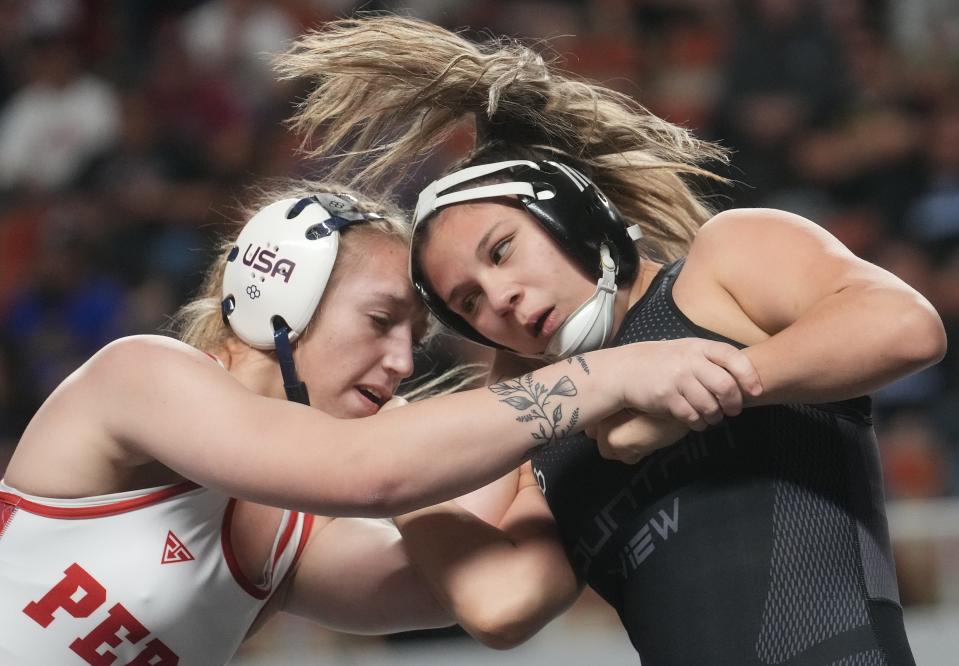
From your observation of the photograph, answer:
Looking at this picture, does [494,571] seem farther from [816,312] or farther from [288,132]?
[288,132]

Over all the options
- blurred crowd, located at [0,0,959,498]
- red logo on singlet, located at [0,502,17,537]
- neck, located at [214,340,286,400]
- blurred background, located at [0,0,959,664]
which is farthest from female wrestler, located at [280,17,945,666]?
blurred crowd, located at [0,0,959,498]

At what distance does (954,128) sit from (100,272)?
4.56m

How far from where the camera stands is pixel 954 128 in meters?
6.76

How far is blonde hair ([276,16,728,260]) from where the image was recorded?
114 inches

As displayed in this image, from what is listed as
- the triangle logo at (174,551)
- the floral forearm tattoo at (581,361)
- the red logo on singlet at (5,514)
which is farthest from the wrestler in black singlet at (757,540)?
the red logo on singlet at (5,514)

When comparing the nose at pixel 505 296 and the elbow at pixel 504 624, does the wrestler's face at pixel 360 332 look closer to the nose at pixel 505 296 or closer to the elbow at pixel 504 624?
the nose at pixel 505 296

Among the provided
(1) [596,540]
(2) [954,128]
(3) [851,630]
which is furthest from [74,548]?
(2) [954,128]

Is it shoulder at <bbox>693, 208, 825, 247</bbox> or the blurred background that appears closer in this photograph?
shoulder at <bbox>693, 208, 825, 247</bbox>

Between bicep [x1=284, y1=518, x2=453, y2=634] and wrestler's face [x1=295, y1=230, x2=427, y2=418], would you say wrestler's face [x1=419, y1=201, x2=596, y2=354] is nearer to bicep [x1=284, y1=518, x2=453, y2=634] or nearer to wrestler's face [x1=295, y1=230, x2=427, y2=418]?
wrestler's face [x1=295, y1=230, x2=427, y2=418]

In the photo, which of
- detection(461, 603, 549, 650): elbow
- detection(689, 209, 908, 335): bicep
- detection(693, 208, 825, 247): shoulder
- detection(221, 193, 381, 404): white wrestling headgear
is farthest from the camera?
detection(221, 193, 381, 404): white wrestling headgear

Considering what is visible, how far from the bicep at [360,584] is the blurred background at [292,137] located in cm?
368

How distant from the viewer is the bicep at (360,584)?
2869mm

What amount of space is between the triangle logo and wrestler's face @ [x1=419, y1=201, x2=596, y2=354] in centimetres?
72

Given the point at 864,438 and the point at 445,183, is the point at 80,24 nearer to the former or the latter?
the point at 445,183
